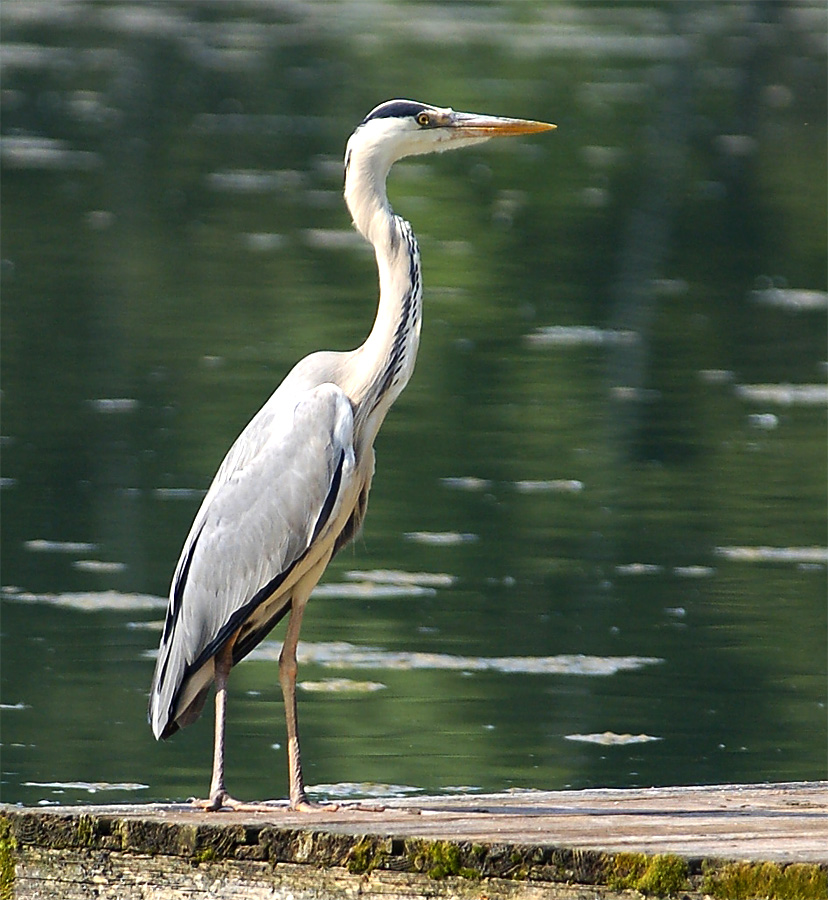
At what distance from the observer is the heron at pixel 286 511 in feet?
16.6

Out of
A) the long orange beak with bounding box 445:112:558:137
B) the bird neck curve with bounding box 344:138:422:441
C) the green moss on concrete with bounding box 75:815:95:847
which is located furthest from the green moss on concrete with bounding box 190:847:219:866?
the long orange beak with bounding box 445:112:558:137

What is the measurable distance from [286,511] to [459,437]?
6016 millimetres

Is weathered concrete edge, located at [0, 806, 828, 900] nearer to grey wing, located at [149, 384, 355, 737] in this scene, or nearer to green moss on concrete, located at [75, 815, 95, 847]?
green moss on concrete, located at [75, 815, 95, 847]

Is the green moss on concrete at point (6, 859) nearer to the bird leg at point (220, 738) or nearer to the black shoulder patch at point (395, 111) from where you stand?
the bird leg at point (220, 738)

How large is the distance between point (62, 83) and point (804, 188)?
1106cm

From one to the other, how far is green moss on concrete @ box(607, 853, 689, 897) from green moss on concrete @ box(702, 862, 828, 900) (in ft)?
0.21

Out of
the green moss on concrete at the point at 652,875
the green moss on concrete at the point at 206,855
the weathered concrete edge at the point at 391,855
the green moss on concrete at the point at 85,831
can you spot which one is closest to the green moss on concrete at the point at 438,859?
the weathered concrete edge at the point at 391,855

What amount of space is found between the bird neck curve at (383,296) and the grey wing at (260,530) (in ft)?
0.36

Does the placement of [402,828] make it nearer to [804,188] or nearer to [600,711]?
[600,711]

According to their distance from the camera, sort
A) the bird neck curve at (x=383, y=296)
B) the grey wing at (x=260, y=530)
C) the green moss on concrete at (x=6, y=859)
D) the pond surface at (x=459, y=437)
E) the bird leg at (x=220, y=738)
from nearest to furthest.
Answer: the green moss on concrete at (x=6, y=859) < the bird leg at (x=220, y=738) < the grey wing at (x=260, y=530) < the bird neck curve at (x=383, y=296) < the pond surface at (x=459, y=437)

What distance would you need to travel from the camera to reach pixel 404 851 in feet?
14.3

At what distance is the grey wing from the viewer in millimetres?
5062

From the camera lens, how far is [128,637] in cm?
804

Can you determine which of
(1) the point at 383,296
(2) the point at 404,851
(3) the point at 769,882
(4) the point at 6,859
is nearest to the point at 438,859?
(2) the point at 404,851
